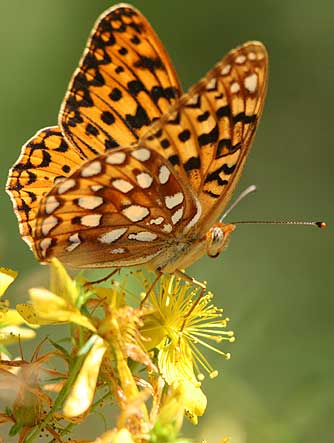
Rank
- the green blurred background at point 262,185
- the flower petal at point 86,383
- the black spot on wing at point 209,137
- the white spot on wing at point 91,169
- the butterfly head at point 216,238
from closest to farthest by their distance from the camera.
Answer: the flower petal at point 86,383 < the white spot on wing at point 91,169 < the black spot on wing at point 209,137 < the butterfly head at point 216,238 < the green blurred background at point 262,185

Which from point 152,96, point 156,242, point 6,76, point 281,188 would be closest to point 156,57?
point 152,96

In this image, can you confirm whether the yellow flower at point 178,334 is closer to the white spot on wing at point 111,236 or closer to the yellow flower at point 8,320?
the white spot on wing at point 111,236

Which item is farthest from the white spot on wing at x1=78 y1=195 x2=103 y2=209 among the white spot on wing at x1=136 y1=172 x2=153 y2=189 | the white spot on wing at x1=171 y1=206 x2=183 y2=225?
the white spot on wing at x1=171 y1=206 x2=183 y2=225

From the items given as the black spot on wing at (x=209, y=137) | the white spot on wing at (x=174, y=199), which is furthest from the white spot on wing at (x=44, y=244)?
the black spot on wing at (x=209, y=137)

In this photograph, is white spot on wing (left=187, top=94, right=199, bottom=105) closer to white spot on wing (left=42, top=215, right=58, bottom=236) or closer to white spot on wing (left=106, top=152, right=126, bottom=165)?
white spot on wing (left=106, top=152, right=126, bottom=165)

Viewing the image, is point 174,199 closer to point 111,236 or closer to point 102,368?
point 111,236

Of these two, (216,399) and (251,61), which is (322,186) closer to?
(216,399)
